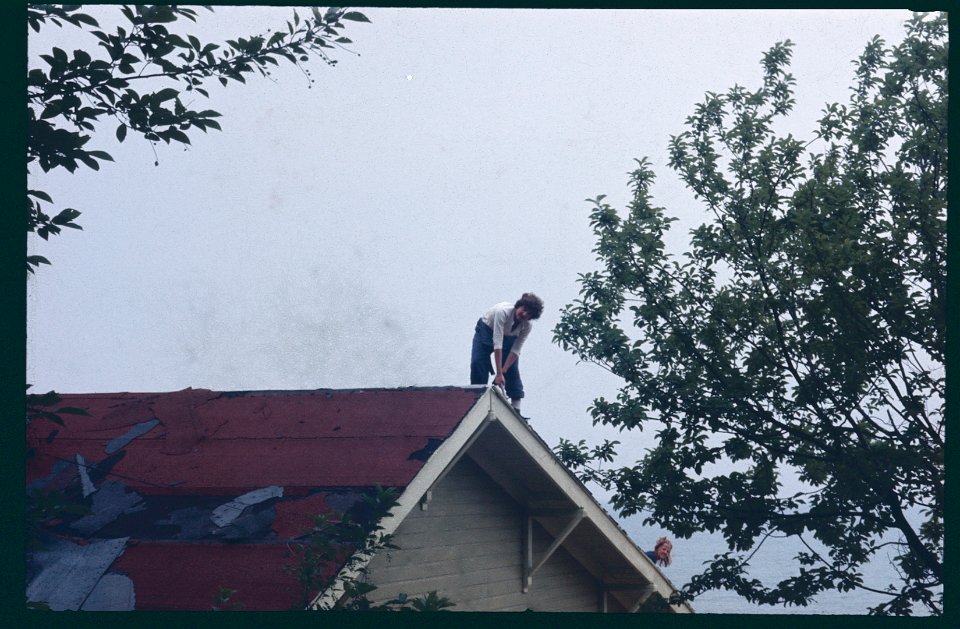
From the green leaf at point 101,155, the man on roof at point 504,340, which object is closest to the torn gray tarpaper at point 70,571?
the green leaf at point 101,155

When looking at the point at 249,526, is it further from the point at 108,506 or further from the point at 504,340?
the point at 504,340

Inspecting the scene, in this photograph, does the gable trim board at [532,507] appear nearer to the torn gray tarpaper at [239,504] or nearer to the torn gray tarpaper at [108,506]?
the torn gray tarpaper at [239,504]

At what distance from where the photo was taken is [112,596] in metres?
6.40

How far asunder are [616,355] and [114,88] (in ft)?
25.9

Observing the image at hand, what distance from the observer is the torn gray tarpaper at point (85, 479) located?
24.8 feet

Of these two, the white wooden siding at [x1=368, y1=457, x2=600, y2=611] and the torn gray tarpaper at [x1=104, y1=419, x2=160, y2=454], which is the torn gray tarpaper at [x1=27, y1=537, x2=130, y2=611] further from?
the white wooden siding at [x1=368, y1=457, x2=600, y2=611]

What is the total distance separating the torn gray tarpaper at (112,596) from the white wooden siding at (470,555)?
1914 millimetres

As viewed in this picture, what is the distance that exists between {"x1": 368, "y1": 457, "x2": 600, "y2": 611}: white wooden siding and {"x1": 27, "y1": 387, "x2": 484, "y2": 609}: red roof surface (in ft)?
3.12

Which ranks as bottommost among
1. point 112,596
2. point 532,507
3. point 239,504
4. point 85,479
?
point 112,596

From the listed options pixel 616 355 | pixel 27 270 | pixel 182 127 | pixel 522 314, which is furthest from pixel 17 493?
pixel 616 355

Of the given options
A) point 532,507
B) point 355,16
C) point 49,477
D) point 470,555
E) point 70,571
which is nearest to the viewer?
point 355,16

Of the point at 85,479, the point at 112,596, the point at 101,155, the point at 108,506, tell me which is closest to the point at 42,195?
the point at 101,155

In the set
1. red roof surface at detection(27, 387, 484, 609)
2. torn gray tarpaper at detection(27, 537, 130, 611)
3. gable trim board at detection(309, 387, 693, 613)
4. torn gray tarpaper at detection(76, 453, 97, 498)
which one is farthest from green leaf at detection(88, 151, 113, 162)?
torn gray tarpaper at detection(76, 453, 97, 498)

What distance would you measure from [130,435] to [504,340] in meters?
4.02
